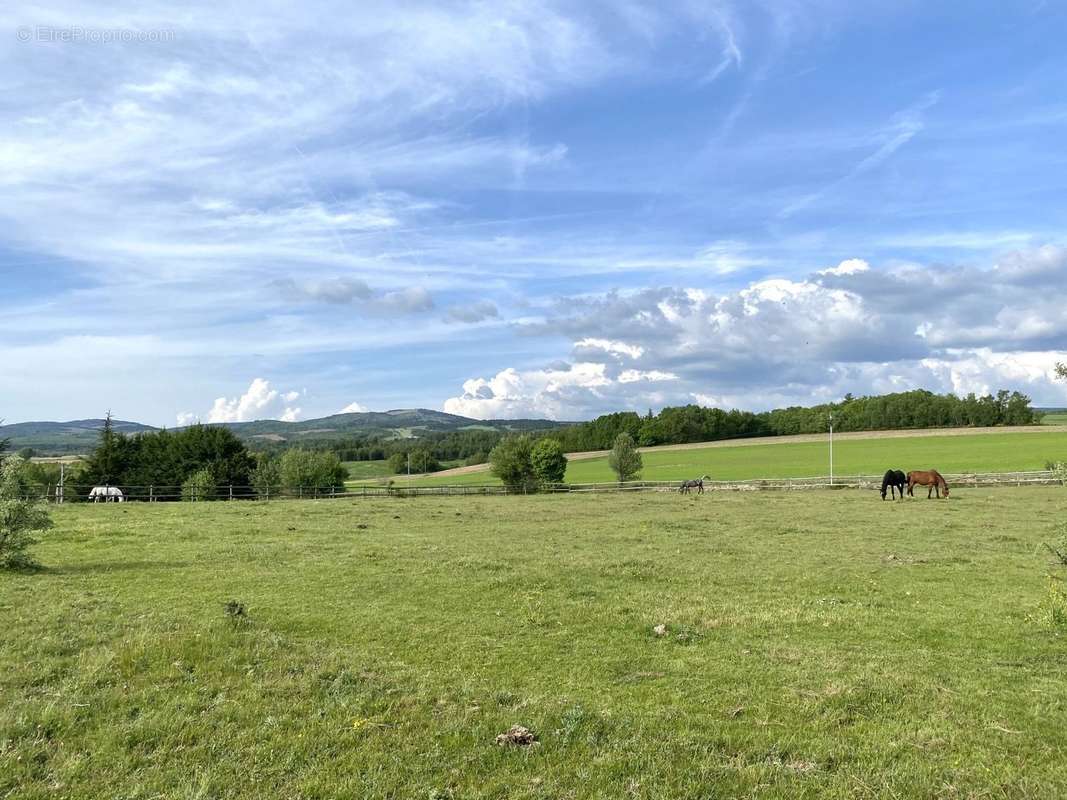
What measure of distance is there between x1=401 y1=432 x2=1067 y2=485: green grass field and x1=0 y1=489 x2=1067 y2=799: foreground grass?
65173 millimetres

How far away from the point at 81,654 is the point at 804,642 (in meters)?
10.4

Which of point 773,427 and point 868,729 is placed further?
point 773,427

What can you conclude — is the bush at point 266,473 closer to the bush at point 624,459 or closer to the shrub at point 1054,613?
the bush at point 624,459

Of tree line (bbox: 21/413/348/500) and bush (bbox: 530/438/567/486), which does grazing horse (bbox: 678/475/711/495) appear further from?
tree line (bbox: 21/413/348/500)

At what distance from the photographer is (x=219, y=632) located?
32.8 ft

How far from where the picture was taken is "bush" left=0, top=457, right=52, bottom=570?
16.0m

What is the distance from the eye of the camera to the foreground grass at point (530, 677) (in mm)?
6176

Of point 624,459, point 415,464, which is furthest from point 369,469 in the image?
point 624,459

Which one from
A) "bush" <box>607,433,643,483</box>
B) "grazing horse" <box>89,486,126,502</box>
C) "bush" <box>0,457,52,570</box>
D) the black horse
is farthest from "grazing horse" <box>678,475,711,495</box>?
"bush" <box>0,457,52,570</box>

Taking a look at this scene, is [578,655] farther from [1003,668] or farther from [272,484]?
[272,484]

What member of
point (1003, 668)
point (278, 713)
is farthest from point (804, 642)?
point (278, 713)

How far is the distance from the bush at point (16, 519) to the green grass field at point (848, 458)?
6955 cm

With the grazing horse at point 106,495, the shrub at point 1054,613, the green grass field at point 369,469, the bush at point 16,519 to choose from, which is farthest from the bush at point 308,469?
the shrub at point 1054,613

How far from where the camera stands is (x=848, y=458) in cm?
9181
